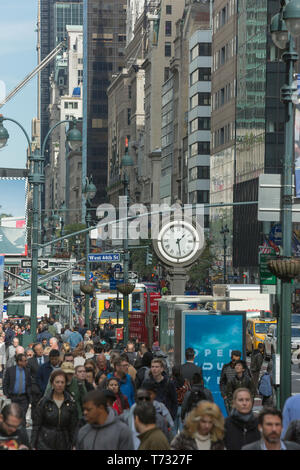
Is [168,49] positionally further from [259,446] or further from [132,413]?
[259,446]

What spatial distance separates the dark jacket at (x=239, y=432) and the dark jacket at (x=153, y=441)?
168 cm

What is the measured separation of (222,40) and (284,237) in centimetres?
9065

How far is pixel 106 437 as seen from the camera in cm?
956

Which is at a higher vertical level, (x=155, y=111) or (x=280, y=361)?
(x=155, y=111)

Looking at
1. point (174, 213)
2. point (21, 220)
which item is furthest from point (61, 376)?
point (21, 220)

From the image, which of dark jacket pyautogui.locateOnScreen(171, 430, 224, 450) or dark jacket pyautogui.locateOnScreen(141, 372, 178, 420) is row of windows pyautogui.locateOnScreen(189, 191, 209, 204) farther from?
dark jacket pyautogui.locateOnScreen(171, 430, 224, 450)

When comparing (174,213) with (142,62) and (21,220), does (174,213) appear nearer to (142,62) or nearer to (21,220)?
(21,220)

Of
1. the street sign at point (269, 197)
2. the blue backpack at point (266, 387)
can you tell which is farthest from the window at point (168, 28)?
the street sign at point (269, 197)

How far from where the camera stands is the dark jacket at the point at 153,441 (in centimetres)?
927

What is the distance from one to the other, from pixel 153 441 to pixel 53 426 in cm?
309

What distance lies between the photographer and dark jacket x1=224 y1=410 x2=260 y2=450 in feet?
36.1

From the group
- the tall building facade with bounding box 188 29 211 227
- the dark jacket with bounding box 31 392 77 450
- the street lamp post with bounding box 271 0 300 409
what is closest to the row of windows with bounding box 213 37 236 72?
the tall building facade with bounding box 188 29 211 227

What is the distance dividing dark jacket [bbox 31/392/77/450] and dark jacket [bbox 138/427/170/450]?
8.95 feet

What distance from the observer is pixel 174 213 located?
92.4 feet
